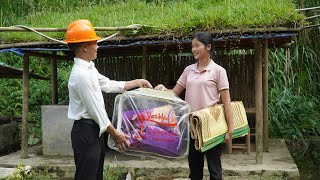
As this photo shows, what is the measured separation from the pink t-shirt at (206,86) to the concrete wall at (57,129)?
3.94 metres

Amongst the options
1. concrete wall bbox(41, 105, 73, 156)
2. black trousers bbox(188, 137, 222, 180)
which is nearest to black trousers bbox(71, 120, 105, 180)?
black trousers bbox(188, 137, 222, 180)

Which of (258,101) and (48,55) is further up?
(48,55)

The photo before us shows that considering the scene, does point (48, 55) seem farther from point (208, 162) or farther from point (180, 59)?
point (208, 162)

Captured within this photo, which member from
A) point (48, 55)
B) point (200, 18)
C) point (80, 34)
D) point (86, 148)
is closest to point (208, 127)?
point (86, 148)

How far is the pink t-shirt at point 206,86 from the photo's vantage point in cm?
483

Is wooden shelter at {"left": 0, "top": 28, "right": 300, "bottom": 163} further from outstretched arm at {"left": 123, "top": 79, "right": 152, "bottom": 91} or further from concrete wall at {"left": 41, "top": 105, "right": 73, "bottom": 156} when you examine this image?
outstretched arm at {"left": 123, "top": 79, "right": 152, "bottom": 91}

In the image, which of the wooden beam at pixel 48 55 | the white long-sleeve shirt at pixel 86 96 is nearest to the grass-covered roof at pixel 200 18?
the wooden beam at pixel 48 55

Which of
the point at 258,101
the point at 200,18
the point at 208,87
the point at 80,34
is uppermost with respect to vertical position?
the point at 200,18

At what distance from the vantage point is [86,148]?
420 cm

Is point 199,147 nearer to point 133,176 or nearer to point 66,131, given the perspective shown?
point 133,176

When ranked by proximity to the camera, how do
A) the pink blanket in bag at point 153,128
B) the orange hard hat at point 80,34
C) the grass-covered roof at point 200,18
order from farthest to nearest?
1. the grass-covered roof at point 200,18
2. the pink blanket in bag at point 153,128
3. the orange hard hat at point 80,34

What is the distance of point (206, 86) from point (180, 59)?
4.67 m

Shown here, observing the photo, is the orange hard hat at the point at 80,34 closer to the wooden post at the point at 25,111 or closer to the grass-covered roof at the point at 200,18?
the grass-covered roof at the point at 200,18

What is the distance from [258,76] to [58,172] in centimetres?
344
